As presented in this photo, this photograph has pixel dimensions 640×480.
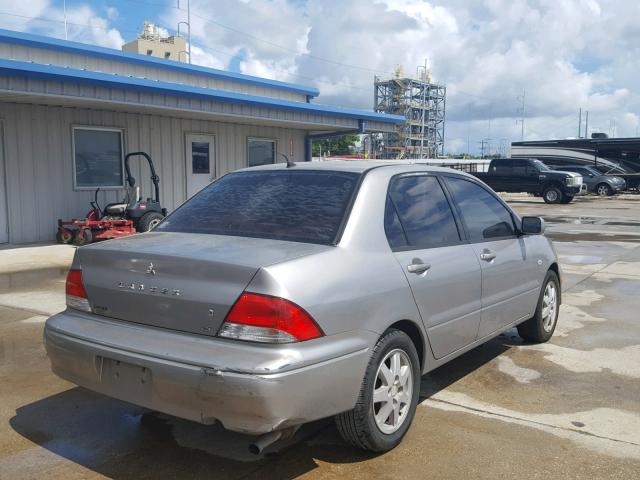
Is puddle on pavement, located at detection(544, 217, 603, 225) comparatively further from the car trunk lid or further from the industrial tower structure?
the industrial tower structure

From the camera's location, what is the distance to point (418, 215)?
4074mm

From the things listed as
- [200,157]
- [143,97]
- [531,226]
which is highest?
[143,97]

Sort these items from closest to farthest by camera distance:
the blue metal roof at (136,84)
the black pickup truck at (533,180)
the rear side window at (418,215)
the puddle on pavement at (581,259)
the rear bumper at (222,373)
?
the rear bumper at (222,373) < the rear side window at (418,215) < the blue metal roof at (136,84) < the puddle on pavement at (581,259) < the black pickup truck at (533,180)

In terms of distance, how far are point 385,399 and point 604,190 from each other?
103ft

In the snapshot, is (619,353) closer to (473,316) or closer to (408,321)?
(473,316)

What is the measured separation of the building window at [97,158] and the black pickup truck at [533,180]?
56.1 feet

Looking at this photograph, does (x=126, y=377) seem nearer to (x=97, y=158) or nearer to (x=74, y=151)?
(x=74, y=151)

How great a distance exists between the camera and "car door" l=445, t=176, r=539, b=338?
4.55m

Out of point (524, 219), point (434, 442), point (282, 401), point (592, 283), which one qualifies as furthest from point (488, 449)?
point (592, 283)

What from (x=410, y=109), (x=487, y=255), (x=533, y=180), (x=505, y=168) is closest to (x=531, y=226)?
(x=487, y=255)

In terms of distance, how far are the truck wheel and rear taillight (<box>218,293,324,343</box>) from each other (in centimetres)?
2611

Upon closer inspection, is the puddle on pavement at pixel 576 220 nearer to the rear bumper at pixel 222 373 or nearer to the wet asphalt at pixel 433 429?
the wet asphalt at pixel 433 429

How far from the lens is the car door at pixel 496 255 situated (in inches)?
179

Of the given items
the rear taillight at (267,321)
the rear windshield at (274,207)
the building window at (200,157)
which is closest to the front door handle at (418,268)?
the rear windshield at (274,207)
